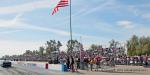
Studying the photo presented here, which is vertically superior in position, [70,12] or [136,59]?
[70,12]

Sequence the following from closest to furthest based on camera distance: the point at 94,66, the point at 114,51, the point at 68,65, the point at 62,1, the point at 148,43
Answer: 1. the point at 62,1
2. the point at 68,65
3. the point at 94,66
4. the point at 114,51
5. the point at 148,43

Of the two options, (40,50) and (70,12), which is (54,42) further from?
(70,12)

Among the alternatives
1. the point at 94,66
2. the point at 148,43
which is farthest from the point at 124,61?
the point at 148,43

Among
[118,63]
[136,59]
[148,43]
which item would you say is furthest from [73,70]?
[148,43]

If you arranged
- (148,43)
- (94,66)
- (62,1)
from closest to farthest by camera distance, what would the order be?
(62,1), (94,66), (148,43)

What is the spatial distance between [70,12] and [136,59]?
15503mm

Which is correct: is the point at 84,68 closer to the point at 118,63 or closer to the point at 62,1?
the point at 62,1

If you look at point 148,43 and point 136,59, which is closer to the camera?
point 136,59

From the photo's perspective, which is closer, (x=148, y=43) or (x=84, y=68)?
(x=84, y=68)

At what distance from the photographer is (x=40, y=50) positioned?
188 metres

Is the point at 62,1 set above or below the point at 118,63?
above

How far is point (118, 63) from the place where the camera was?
61.5 meters

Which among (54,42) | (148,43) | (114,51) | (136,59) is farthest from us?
(54,42)

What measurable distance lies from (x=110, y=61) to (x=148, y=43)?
71310mm
